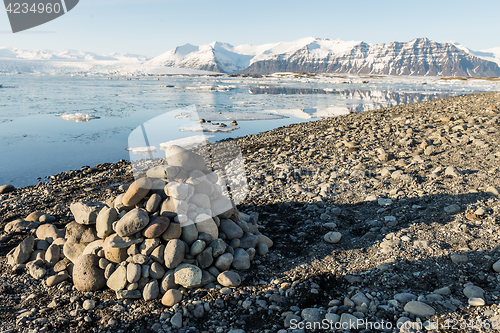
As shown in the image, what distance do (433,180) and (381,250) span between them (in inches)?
99.4

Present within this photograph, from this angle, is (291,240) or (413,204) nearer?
(291,240)

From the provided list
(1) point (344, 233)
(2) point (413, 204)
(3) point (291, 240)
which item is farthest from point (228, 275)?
(2) point (413, 204)

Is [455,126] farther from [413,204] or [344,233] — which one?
[344,233]

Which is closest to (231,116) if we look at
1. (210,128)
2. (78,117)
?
(210,128)

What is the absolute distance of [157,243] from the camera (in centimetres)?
375

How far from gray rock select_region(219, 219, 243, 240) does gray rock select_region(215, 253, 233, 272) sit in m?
0.42

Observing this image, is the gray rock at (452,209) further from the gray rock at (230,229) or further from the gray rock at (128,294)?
the gray rock at (128,294)

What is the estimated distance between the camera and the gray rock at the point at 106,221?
155 inches

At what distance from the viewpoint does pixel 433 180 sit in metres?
5.54

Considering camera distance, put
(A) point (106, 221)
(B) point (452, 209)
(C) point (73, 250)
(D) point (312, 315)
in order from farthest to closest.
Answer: (B) point (452, 209), (C) point (73, 250), (A) point (106, 221), (D) point (312, 315)

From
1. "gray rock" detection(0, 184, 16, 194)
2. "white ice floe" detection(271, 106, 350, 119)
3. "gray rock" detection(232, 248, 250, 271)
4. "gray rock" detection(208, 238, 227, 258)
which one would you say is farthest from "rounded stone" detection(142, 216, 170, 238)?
"white ice floe" detection(271, 106, 350, 119)

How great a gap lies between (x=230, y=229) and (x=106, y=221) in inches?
66.0

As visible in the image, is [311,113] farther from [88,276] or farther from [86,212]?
[88,276]

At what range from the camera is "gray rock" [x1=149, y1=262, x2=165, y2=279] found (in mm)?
3586
